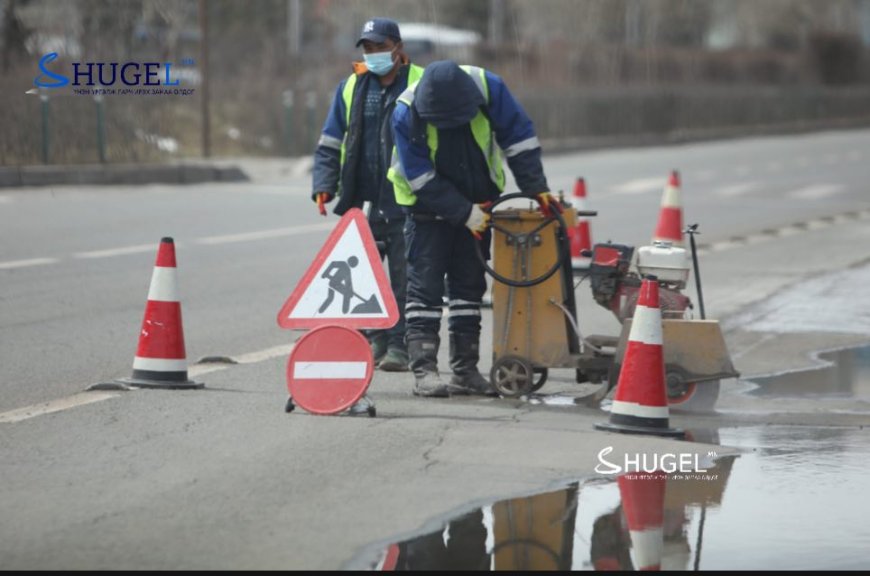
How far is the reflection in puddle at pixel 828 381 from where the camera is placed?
9.04m

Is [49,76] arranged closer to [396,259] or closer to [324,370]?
[396,259]

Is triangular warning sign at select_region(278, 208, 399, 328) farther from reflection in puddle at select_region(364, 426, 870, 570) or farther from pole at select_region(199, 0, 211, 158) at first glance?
pole at select_region(199, 0, 211, 158)

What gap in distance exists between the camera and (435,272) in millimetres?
8531

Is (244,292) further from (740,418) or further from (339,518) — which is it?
(339,518)

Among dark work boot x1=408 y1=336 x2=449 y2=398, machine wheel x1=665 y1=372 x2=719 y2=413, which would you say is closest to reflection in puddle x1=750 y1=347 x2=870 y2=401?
machine wheel x1=665 y1=372 x2=719 y2=413

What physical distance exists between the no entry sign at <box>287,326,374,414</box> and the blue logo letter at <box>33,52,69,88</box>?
17221 millimetres

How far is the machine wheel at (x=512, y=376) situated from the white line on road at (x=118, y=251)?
7075 mm

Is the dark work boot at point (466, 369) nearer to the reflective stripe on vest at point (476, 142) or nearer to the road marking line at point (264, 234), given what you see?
the reflective stripe on vest at point (476, 142)

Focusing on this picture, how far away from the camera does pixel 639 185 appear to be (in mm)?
25750

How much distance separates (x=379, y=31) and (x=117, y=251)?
22.5 feet

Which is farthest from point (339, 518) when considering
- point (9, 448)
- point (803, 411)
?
point (803, 411)

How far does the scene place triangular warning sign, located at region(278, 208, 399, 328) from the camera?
788cm

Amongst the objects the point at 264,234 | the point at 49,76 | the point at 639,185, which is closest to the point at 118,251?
the point at 264,234

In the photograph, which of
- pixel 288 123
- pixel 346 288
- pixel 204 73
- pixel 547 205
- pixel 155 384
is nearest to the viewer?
pixel 346 288
